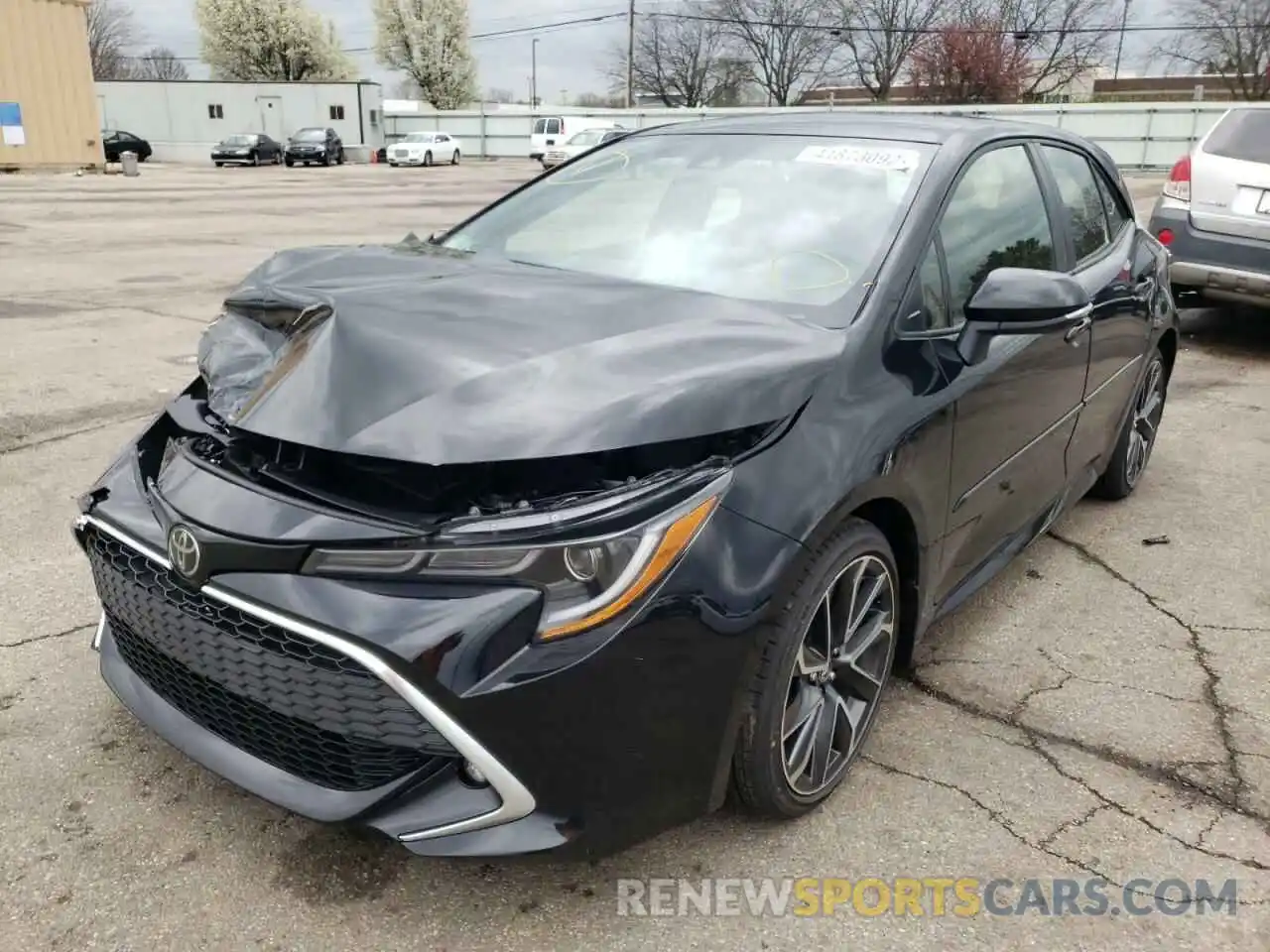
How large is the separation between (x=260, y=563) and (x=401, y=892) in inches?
32.1

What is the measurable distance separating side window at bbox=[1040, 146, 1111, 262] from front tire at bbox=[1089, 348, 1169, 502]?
0.81 m

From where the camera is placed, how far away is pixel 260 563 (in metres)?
1.91

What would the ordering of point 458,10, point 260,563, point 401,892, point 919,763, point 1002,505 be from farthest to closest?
point 458,10, point 1002,505, point 919,763, point 401,892, point 260,563

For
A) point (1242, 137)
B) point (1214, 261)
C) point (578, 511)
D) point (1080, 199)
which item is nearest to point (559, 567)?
point (578, 511)

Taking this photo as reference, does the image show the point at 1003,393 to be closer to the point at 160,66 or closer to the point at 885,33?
the point at 885,33

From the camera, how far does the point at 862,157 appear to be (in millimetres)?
3049

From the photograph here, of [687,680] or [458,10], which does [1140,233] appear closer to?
[687,680]

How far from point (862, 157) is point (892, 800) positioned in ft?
6.01

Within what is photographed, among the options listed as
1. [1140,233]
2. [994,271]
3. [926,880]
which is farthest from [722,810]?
[1140,233]

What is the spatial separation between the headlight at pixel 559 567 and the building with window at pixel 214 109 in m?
50.1

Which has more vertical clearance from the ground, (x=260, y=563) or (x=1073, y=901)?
(x=260, y=563)

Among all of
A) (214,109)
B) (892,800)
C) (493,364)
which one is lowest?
(892,800)

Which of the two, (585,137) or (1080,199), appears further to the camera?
(585,137)

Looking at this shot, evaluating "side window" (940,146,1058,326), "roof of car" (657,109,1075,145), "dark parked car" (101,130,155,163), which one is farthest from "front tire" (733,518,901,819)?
"dark parked car" (101,130,155,163)
